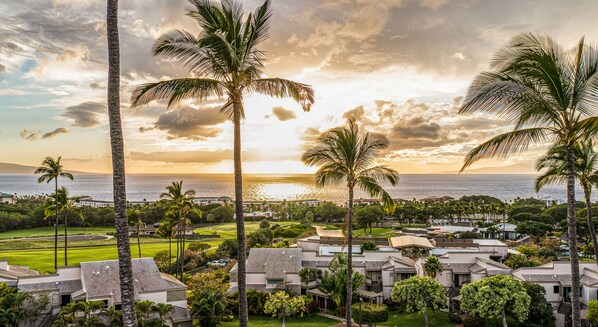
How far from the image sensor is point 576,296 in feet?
38.2

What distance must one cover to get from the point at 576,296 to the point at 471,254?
2531cm

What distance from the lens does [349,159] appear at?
760 inches

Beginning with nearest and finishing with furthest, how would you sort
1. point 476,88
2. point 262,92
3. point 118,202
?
point 118,202
point 476,88
point 262,92

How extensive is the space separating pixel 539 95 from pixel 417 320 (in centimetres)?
2334

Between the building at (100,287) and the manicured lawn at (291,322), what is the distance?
147 inches

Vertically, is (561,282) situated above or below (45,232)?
above

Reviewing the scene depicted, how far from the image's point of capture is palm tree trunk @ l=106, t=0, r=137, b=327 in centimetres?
880

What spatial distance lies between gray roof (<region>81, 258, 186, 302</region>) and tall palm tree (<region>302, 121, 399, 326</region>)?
50.6ft

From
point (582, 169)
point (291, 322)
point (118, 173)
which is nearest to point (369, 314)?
point (291, 322)

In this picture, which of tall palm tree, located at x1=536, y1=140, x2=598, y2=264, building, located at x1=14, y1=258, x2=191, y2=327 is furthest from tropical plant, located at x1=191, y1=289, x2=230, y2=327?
tall palm tree, located at x1=536, y1=140, x2=598, y2=264

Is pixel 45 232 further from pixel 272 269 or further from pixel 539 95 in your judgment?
pixel 539 95

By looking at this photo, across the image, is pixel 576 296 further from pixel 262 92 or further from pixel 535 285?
pixel 535 285

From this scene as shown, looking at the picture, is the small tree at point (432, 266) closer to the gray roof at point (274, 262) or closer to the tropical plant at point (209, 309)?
the gray roof at point (274, 262)

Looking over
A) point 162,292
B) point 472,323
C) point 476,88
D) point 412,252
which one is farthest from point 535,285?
point 162,292
